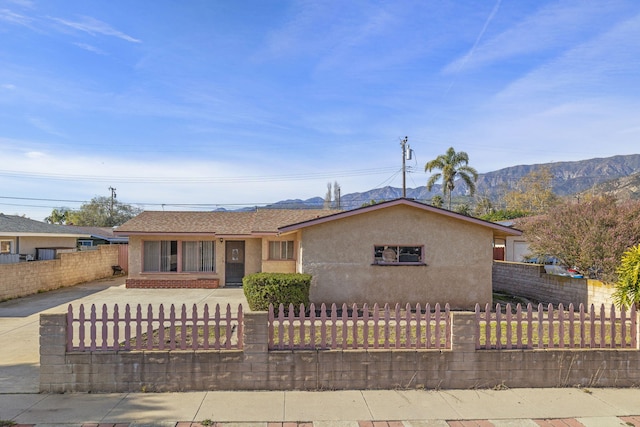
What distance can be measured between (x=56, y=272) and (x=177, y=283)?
17.8ft

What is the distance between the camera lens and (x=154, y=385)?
6324mm

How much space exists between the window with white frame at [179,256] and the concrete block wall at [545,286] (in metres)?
13.8

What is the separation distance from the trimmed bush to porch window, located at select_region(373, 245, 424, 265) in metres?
2.86

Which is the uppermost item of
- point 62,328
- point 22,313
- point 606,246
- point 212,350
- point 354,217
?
point 354,217

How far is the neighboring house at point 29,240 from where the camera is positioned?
19.6 metres

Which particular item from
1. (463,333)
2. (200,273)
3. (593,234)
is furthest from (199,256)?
(593,234)

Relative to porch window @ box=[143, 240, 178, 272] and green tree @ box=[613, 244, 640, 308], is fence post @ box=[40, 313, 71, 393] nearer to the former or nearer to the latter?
green tree @ box=[613, 244, 640, 308]

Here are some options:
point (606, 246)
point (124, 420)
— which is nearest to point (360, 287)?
point (606, 246)

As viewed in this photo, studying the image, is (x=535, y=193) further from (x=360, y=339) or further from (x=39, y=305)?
(x=39, y=305)

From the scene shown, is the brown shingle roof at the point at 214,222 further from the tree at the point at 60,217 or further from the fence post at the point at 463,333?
the tree at the point at 60,217

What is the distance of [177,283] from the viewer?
19000 millimetres

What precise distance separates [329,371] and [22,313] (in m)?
11.7

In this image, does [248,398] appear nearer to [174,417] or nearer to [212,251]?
[174,417]

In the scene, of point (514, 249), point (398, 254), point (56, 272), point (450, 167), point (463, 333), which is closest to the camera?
point (463, 333)
